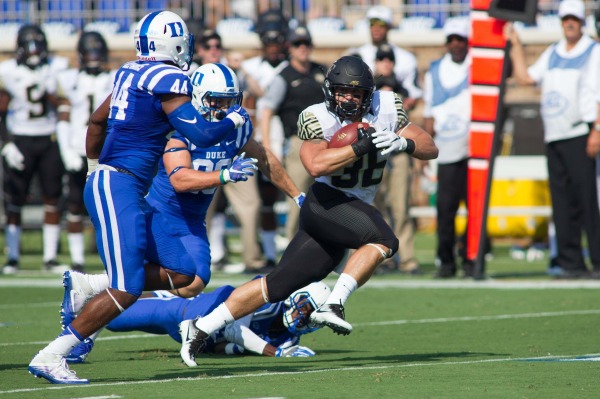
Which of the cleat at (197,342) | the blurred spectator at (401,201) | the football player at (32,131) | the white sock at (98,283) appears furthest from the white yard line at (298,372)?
the football player at (32,131)

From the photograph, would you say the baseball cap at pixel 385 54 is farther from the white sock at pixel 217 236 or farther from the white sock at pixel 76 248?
the white sock at pixel 76 248

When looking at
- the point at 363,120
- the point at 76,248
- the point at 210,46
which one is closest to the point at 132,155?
the point at 363,120

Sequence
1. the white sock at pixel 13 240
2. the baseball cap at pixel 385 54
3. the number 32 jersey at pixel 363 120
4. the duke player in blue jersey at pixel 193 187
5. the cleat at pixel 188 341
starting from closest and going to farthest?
the duke player in blue jersey at pixel 193 187
the cleat at pixel 188 341
the number 32 jersey at pixel 363 120
the baseball cap at pixel 385 54
the white sock at pixel 13 240

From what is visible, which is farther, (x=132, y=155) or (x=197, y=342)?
(x=197, y=342)

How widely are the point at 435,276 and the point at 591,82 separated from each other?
2.27 metres

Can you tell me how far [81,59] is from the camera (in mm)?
12789

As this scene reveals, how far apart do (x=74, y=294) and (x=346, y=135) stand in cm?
164

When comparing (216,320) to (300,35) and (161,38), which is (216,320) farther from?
(300,35)

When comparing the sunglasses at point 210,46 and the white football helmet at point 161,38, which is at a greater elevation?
the white football helmet at point 161,38

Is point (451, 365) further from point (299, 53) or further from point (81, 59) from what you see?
point (81, 59)

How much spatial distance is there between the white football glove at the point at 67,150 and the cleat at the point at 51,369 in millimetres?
6756

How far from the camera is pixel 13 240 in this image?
12789 mm

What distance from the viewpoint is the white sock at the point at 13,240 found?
500 inches

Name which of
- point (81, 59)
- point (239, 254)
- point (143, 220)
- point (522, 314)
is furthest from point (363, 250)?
point (239, 254)
